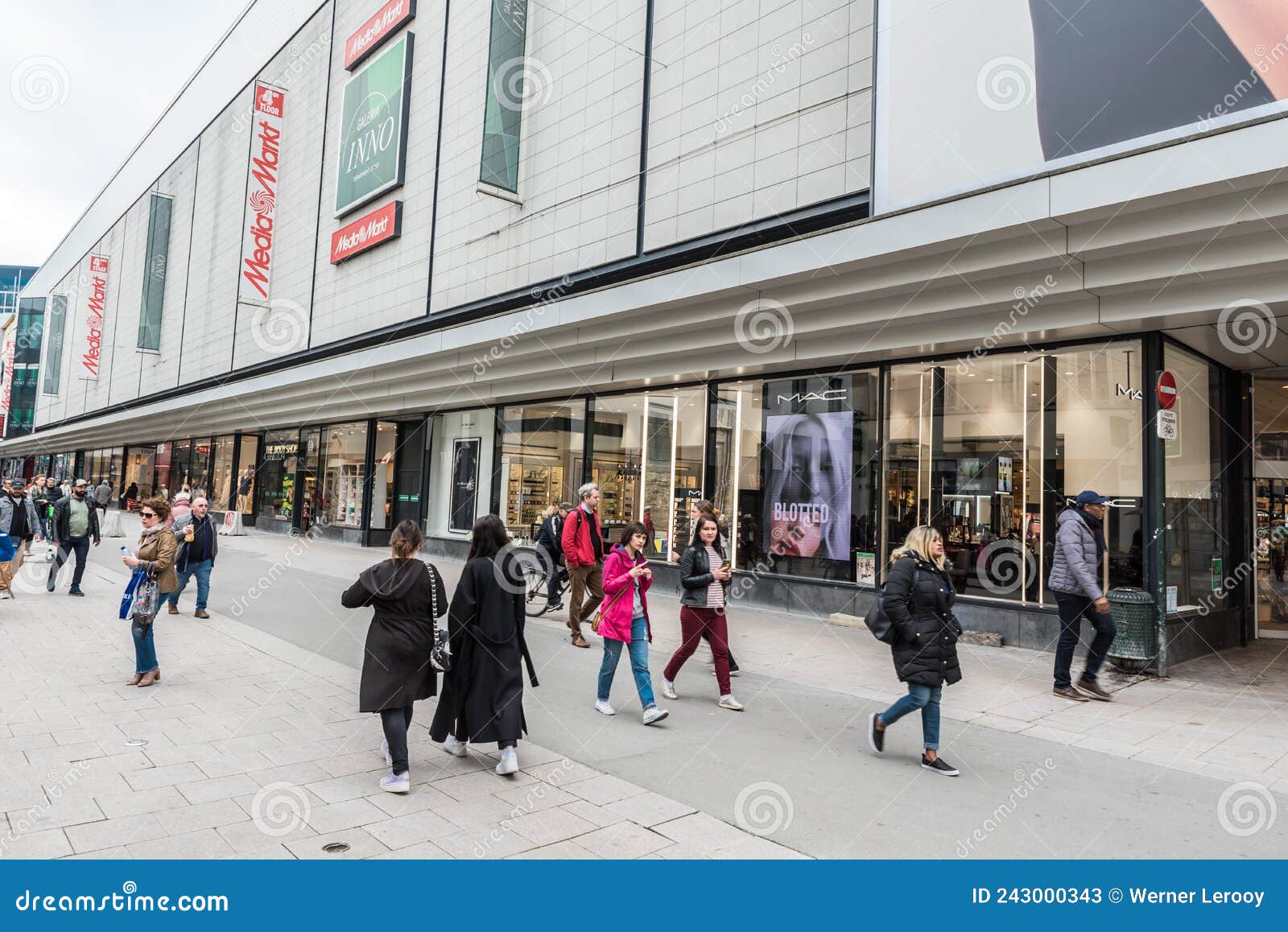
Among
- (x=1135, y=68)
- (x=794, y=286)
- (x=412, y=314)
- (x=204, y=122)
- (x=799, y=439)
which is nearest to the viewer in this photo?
(x=1135, y=68)

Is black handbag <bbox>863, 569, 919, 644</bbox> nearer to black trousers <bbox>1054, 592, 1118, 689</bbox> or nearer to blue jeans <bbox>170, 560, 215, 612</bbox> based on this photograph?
black trousers <bbox>1054, 592, 1118, 689</bbox>

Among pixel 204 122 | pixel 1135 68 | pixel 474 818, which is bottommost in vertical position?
pixel 474 818

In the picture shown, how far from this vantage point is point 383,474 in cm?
2502

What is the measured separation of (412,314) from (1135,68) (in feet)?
57.4

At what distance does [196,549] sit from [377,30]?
66.3 ft

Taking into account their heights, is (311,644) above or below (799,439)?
below

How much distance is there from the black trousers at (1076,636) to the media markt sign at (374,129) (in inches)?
813

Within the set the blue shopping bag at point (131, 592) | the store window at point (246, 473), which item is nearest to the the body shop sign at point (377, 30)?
the store window at point (246, 473)

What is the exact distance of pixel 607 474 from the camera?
55.2 feet

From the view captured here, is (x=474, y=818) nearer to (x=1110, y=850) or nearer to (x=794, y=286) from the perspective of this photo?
(x=1110, y=850)

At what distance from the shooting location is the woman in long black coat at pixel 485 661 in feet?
16.8

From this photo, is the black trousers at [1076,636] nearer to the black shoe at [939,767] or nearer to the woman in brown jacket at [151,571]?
the black shoe at [939,767]

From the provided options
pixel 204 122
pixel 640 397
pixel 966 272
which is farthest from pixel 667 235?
pixel 204 122

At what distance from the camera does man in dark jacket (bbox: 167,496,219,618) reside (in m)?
10.3
